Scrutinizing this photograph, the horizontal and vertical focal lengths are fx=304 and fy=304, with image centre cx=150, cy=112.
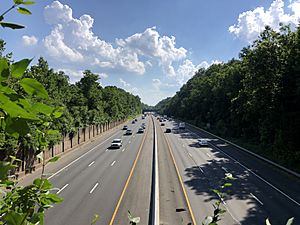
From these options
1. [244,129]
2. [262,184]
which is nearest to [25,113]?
[262,184]

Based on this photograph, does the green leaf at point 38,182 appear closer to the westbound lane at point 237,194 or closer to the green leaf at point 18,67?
the green leaf at point 18,67

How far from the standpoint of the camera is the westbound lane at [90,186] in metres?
19.0

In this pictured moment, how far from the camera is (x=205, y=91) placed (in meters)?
91.8

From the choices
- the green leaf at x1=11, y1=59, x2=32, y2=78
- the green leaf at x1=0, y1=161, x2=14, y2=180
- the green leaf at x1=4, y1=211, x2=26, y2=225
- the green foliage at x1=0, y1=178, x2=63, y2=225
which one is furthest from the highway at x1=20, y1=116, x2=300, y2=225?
the green leaf at x1=11, y1=59, x2=32, y2=78

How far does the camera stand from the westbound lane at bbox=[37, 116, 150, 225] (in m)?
19.0

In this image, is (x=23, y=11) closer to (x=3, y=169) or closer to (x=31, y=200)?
(x=3, y=169)

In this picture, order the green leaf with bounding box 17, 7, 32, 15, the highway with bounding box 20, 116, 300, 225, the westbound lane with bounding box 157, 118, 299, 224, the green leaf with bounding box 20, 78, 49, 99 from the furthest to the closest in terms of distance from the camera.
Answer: the highway with bounding box 20, 116, 300, 225 → the westbound lane with bounding box 157, 118, 299, 224 → the green leaf with bounding box 17, 7, 32, 15 → the green leaf with bounding box 20, 78, 49, 99

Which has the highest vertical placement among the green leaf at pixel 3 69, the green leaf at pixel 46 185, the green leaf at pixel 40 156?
the green leaf at pixel 3 69

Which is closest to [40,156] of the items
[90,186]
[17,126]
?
[17,126]

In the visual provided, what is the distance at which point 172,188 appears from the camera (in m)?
25.2

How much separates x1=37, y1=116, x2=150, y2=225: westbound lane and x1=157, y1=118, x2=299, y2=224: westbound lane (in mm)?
6025

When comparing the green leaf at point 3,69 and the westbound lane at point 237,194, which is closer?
the green leaf at point 3,69

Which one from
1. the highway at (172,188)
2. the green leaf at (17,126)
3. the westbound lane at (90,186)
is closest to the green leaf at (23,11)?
the green leaf at (17,126)

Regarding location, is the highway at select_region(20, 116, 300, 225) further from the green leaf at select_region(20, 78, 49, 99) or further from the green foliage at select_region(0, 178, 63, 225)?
the green leaf at select_region(20, 78, 49, 99)
